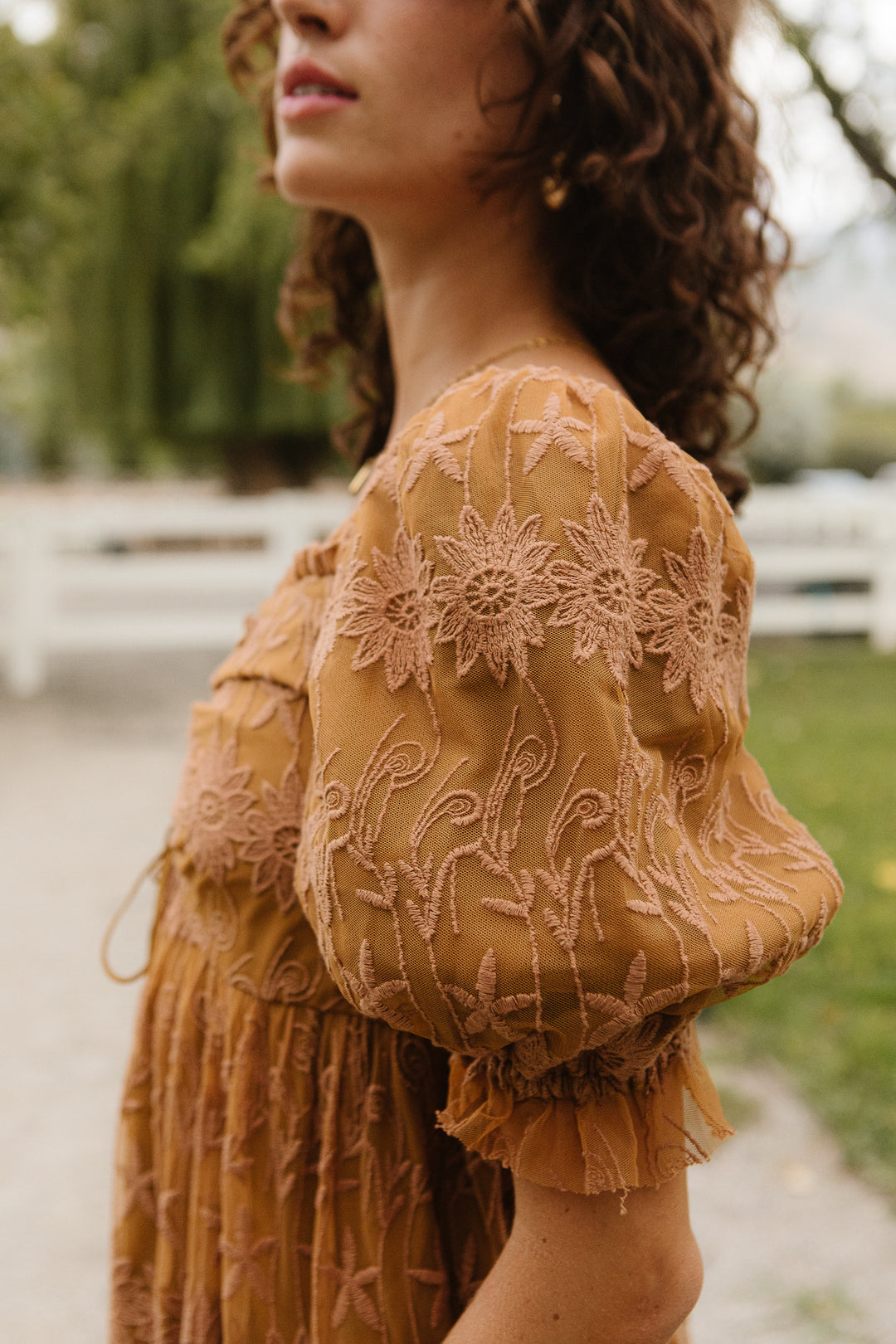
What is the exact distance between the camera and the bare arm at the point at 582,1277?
76 cm

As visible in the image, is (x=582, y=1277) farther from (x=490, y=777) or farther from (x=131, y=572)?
(x=131, y=572)

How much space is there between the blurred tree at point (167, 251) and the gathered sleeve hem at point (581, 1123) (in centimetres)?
830

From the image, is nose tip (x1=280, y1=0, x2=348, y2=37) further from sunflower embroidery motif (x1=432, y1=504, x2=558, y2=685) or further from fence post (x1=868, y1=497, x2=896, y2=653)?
fence post (x1=868, y1=497, x2=896, y2=653)

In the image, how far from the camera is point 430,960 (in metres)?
0.73

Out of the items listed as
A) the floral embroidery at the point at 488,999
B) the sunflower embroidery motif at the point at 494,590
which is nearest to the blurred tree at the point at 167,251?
the sunflower embroidery motif at the point at 494,590

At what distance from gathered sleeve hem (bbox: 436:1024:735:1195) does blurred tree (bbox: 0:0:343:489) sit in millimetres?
8296

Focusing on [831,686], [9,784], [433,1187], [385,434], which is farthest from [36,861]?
[831,686]

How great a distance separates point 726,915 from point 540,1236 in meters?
0.25

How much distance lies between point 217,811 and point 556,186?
26.6 inches

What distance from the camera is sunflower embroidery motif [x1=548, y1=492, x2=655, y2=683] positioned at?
734 mm

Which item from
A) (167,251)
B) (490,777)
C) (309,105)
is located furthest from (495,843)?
(167,251)

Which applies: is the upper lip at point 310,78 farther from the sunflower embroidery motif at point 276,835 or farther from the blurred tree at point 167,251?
the blurred tree at point 167,251

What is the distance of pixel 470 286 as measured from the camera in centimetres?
110

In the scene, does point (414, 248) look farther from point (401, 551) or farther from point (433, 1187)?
point (433, 1187)
